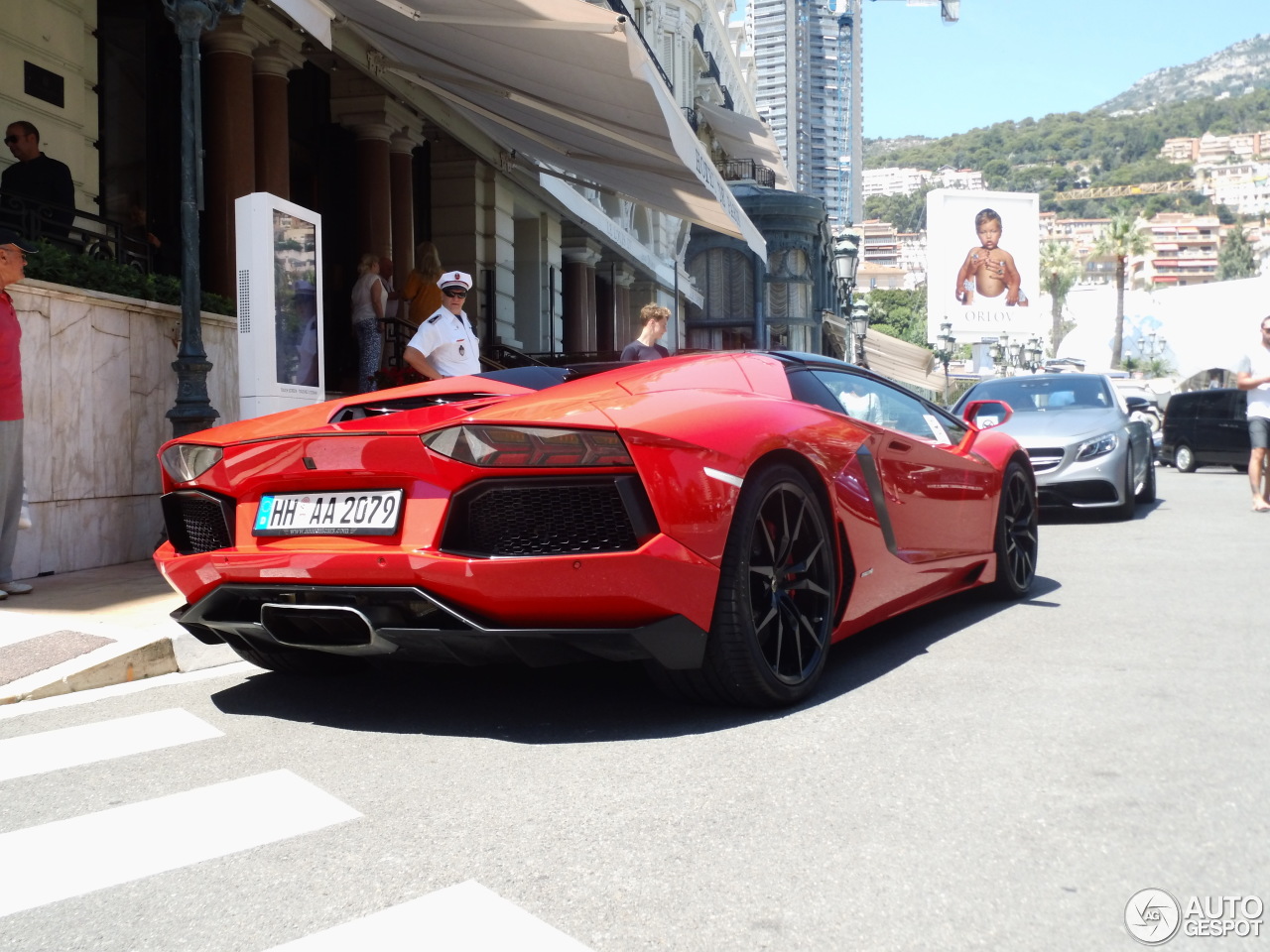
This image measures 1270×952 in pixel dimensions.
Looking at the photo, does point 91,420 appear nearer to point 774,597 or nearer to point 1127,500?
point 774,597

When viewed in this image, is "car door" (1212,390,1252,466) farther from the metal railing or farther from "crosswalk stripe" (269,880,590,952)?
"crosswalk stripe" (269,880,590,952)

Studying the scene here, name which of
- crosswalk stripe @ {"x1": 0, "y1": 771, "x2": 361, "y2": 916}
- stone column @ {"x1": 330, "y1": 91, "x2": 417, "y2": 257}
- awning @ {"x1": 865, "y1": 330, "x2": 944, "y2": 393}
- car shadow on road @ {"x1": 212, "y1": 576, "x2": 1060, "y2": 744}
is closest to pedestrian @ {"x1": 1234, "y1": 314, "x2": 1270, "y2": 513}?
car shadow on road @ {"x1": 212, "y1": 576, "x2": 1060, "y2": 744}

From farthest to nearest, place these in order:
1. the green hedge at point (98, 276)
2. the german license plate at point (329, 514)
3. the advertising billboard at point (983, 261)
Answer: the advertising billboard at point (983, 261) → the green hedge at point (98, 276) → the german license plate at point (329, 514)

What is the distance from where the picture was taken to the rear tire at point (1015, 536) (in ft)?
19.1

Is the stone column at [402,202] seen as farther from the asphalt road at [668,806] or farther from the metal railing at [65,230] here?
the asphalt road at [668,806]

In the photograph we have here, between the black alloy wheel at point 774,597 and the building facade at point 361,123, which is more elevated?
the building facade at point 361,123

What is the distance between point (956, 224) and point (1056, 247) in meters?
43.1

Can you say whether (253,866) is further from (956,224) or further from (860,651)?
(956,224)

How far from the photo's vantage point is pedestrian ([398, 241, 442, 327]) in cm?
1090

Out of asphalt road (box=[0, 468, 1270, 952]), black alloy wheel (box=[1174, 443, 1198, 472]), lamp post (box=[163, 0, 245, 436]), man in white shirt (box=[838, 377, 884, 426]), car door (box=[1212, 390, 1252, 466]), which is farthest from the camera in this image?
black alloy wheel (box=[1174, 443, 1198, 472])

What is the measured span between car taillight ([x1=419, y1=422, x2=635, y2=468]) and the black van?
17461 mm

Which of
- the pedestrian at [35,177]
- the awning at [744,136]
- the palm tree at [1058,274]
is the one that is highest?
the palm tree at [1058,274]

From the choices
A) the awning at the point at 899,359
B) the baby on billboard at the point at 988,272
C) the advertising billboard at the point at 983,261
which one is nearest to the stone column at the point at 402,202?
Result: the awning at the point at 899,359

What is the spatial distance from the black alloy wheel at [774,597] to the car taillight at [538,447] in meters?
0.48
